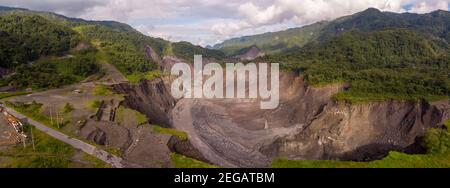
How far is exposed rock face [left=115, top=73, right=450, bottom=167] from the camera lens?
7294 cm

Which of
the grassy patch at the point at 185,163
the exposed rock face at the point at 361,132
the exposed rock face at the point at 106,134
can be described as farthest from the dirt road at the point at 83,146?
the exposed rock face at the point at 361,132

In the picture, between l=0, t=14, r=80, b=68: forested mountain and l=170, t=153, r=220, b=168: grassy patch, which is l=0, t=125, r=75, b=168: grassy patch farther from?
l=0, t=14, r=80, b=68: forested mountain

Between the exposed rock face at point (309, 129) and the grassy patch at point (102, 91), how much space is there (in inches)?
175

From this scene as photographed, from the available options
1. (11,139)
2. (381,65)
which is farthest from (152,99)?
(381,65)

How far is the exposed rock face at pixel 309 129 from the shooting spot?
7294 cm

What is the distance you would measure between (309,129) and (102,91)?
4743 cm

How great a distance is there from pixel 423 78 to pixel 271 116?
35.2 metres

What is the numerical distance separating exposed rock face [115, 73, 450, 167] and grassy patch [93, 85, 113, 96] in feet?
14.6

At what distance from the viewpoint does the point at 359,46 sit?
Result: 154 meters

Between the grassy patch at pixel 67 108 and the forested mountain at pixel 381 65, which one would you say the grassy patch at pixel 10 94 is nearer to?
the grassy patch at pixel 67 108

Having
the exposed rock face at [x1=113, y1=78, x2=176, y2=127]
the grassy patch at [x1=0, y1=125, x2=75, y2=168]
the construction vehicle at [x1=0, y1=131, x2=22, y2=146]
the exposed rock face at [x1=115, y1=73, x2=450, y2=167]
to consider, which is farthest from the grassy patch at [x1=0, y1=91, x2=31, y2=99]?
the grassy patch at [x1=0, y1=125, x2=75, y2=168]

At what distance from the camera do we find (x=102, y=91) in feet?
305

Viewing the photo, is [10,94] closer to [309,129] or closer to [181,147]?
[181,147]
